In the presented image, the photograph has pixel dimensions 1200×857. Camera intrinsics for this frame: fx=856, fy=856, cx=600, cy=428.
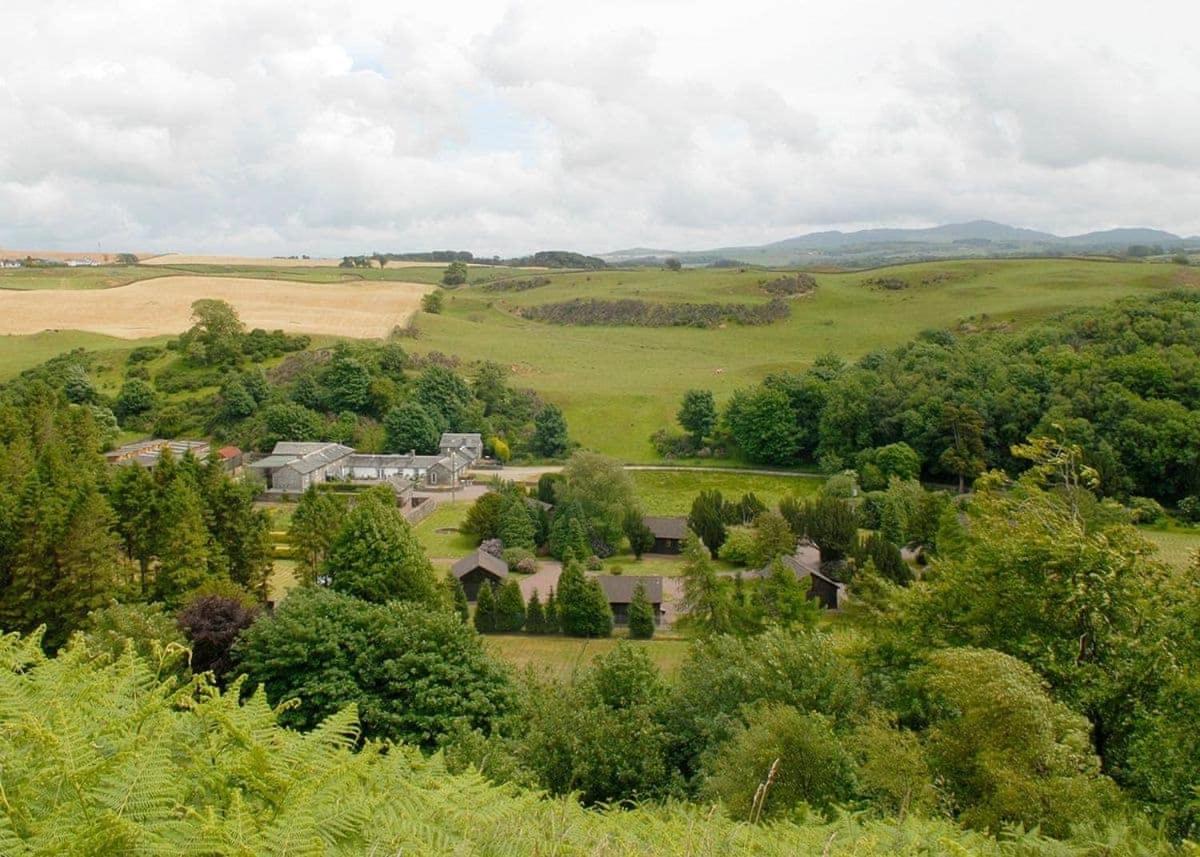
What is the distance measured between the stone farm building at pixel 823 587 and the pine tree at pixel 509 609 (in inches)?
371

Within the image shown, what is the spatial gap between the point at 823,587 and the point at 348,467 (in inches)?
1265

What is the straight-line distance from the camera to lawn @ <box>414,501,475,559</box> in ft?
130

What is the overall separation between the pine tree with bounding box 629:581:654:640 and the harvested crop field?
181 feet

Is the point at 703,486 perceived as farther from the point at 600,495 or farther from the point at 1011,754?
the point at 1011,754

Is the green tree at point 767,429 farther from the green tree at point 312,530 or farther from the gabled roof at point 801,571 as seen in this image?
the green tree at point 312,530

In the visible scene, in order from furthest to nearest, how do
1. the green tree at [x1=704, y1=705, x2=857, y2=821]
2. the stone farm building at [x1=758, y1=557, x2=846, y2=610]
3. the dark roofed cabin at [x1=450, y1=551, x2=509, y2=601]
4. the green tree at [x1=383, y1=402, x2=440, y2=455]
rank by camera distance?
the green tree at [x1=383, y1=402, x2=440, y2=455]
the dark roofed cabin at [x1=450, y1=551, x2=509, y2=601]
the stone farm building at [x1=758, y1=557, x2=846, y2=610]
the green tree at [x1=704, y1=705, x2=857, y2=821]

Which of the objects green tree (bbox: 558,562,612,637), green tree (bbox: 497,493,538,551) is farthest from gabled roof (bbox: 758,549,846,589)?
green tree (bbox: 497,493,538,551)

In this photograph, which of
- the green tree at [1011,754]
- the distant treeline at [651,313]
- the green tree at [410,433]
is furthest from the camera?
the distant treeline at [651,313]

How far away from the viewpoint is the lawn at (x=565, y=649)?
2673 cm

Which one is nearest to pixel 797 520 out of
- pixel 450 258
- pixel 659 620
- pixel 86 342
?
pixel 659 620

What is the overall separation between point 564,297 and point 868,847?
4166 inches

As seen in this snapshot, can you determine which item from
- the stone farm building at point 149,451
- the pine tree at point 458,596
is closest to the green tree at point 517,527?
the pine tree at point 458,596

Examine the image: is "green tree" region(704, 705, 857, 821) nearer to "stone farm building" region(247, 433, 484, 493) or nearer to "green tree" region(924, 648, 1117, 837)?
"green tree" region(924, 648, 1117, 837)

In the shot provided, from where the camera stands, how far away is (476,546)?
133 feet
